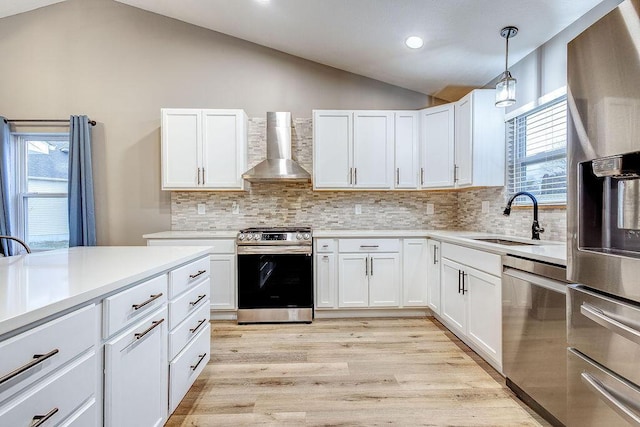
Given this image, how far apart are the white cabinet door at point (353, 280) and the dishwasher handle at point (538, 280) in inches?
57.2

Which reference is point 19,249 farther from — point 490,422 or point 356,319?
point 490,422

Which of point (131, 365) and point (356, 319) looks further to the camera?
point (356, 319)

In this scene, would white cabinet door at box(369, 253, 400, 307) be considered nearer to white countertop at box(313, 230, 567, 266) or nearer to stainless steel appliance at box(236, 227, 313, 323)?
white countertop at box(313, 230, 567, 266)

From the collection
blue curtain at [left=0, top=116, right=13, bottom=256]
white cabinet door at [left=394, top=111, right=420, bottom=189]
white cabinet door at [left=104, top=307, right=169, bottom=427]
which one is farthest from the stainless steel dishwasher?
blue curtain at [left=0, top=116, right=13, bottom=256]

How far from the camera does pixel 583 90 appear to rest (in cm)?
128

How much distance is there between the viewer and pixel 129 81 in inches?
146

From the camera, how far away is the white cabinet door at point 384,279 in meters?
3.28

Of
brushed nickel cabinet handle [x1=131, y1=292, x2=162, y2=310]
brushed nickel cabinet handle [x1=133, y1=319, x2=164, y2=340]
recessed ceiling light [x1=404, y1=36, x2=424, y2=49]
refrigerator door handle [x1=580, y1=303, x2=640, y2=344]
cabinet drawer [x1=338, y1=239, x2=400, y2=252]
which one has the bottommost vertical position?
brushed nickel cabinet handle [x1=133, y1=319, x2=164, y2=340]

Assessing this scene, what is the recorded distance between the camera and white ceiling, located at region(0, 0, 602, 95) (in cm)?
226

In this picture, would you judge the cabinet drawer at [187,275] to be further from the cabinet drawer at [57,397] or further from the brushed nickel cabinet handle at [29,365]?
the brushed nickel cabinet handle at [29,365]

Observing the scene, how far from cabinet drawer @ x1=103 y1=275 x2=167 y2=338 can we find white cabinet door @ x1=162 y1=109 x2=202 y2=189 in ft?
7.00

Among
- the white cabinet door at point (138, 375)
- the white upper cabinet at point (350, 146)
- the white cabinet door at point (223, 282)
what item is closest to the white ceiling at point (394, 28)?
the white upper cabinet at point (350, 146)

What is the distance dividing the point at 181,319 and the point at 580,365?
6.15 ft

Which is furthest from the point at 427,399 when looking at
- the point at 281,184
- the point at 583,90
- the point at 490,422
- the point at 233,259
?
the point at 281,184
